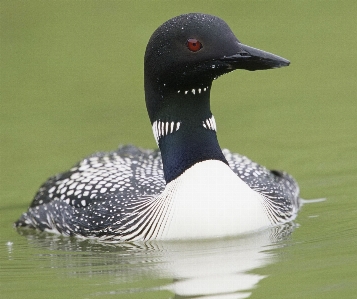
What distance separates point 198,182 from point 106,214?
0.73 metres

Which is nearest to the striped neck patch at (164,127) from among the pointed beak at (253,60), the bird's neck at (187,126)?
the bird's neck at (187,126)

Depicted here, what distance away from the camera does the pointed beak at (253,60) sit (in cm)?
665

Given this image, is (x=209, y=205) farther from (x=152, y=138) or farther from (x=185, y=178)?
(x=152, y=138)

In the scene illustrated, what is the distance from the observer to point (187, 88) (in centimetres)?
696

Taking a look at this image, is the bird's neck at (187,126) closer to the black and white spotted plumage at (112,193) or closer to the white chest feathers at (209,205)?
the white chest feathers at (209,205)

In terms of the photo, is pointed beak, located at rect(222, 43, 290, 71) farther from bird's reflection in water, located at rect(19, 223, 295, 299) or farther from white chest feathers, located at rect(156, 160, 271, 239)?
bird's reflection in water, located at rect(19, 223, 295, 299)

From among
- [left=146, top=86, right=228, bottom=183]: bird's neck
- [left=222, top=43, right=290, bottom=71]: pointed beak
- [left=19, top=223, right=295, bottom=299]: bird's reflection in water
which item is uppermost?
[left=222, top=43, right=290, bottom=71]: pointed beak

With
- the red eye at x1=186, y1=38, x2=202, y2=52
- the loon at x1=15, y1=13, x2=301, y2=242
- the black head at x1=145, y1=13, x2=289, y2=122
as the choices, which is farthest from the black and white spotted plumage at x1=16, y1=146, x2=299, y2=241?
the red eye at x1=186, y1=38, x2=202, y2=52

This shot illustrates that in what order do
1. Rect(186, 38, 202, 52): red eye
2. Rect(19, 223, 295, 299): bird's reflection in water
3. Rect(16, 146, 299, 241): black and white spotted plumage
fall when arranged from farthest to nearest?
Rect(16, 146, 299, 241): black and white spotted plumage, Rect(186, 38, 202, 52): red eye, Rect(19, 223, 295, 299): bird's reflection in water

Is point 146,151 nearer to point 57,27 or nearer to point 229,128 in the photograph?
point 229,128

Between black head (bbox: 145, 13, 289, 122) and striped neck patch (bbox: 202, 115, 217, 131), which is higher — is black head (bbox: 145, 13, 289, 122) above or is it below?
above

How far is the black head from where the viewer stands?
671cm

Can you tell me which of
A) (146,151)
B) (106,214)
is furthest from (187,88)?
(146,151)

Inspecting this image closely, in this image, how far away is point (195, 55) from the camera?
6.79m
